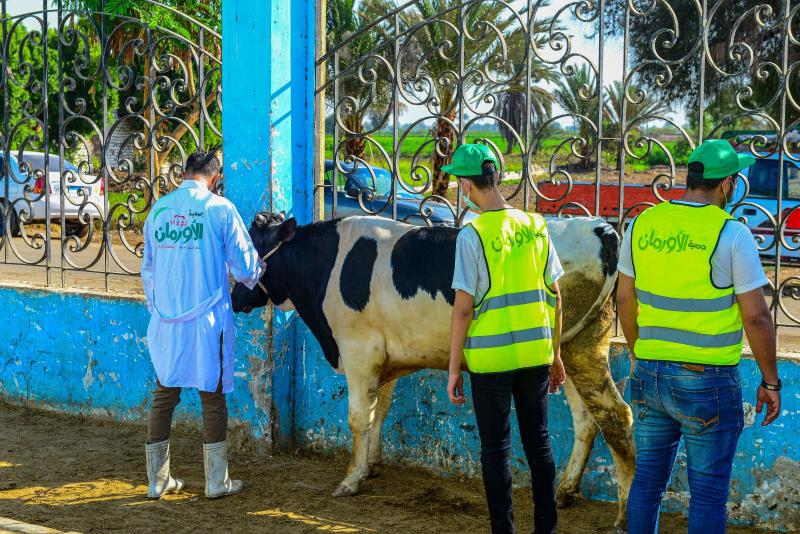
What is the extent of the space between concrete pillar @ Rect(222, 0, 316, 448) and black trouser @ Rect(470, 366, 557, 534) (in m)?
2.45

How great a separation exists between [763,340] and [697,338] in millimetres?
242

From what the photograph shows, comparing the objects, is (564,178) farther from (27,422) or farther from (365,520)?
(27,422)

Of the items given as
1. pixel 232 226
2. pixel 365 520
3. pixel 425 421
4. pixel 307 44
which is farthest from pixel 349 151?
pixel 365 520

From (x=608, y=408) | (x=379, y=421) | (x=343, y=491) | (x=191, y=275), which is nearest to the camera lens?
(x=608, y=408)

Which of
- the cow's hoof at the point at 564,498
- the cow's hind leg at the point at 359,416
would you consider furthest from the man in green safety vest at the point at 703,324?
the cow's hind leg at the point at 359,416

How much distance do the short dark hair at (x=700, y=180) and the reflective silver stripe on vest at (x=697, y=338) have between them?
0.58 metres

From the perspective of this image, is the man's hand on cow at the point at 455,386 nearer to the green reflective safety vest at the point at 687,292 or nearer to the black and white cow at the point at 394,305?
the green reflective safety vest at the point at 687,292

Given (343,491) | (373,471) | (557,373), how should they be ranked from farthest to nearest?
1. (373,471)
2. (343,491)
3. (557,373)

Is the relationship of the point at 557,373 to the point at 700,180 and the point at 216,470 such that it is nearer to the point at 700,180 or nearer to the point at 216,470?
the point at 700,180

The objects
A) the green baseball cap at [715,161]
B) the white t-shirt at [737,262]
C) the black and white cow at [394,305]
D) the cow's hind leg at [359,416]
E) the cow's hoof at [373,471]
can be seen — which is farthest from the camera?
the cow's hoof at [373,471]

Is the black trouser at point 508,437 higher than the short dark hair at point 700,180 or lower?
lower

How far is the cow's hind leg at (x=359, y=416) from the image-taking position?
18.2ft

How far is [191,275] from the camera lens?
5.35m

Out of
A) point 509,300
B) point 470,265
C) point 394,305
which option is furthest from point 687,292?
point 394,305
